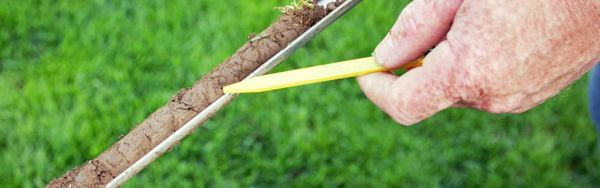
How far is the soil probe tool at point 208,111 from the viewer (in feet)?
5.08

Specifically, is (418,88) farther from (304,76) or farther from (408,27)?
(304,76)

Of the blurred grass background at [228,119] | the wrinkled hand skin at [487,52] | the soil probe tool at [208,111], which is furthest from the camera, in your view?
the blurred grass background at [228,119]

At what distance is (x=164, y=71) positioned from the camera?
11.0 feet

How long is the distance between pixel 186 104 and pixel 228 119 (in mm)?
1615

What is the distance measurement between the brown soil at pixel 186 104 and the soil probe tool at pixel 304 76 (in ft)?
0.13

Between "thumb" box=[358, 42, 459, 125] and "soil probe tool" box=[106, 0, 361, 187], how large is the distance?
0.17 metres

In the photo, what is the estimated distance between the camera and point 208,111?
1.57 meters

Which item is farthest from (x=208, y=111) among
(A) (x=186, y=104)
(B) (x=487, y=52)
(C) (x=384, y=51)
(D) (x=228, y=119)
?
(D) (x=228, y=119)

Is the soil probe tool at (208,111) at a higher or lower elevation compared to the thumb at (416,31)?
higher

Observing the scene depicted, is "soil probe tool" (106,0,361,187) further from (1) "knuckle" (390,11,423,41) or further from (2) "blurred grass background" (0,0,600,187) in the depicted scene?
(2) "blurred grass background" (0,0,600,187)

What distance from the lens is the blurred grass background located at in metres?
2.95

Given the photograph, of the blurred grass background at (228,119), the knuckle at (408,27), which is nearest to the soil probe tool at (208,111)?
the knuckle at (408,27)

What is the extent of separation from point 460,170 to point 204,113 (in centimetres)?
187

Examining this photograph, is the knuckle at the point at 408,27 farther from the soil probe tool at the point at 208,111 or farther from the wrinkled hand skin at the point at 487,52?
the soil probe tool at the point at 208,111
